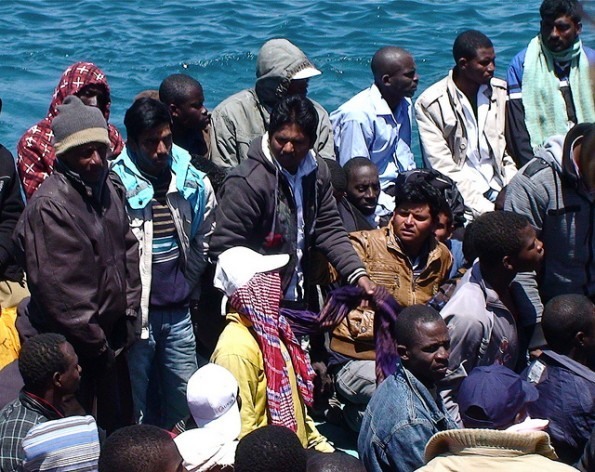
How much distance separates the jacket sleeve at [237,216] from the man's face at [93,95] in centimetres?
101

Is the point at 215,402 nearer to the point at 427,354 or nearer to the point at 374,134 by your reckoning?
the point at 427,354

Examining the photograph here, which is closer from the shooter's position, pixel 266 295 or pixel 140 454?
pixel 140 454

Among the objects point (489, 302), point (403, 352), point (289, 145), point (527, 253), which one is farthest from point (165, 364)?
point (527, 253)

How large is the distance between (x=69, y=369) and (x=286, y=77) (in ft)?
8.86

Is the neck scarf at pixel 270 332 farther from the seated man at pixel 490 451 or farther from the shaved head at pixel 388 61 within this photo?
the shaved head at pixel 388 61

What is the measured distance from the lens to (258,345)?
5273 millimetres

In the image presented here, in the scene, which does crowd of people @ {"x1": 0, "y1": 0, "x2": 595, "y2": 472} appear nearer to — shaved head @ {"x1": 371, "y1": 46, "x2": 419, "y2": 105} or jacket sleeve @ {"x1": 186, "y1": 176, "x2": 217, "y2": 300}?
jacket sleeve @ {"x1": 186, "y1": 176, "x2": 217, "y2": 300}

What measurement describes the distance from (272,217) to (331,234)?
0.40 m

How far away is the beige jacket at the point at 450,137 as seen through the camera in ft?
24.8

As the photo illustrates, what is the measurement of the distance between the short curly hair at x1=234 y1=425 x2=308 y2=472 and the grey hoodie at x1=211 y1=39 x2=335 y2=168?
9.47 feet

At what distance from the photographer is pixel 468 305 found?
5.41 m

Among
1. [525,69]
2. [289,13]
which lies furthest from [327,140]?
[289,13]

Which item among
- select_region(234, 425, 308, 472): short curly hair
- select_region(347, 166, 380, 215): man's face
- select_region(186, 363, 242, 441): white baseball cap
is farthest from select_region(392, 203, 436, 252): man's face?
select_region(234, 425, 308, 472): short curly hair

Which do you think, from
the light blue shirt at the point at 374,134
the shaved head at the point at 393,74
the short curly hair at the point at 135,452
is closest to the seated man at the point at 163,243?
the short curly hair at the point at 135,452
